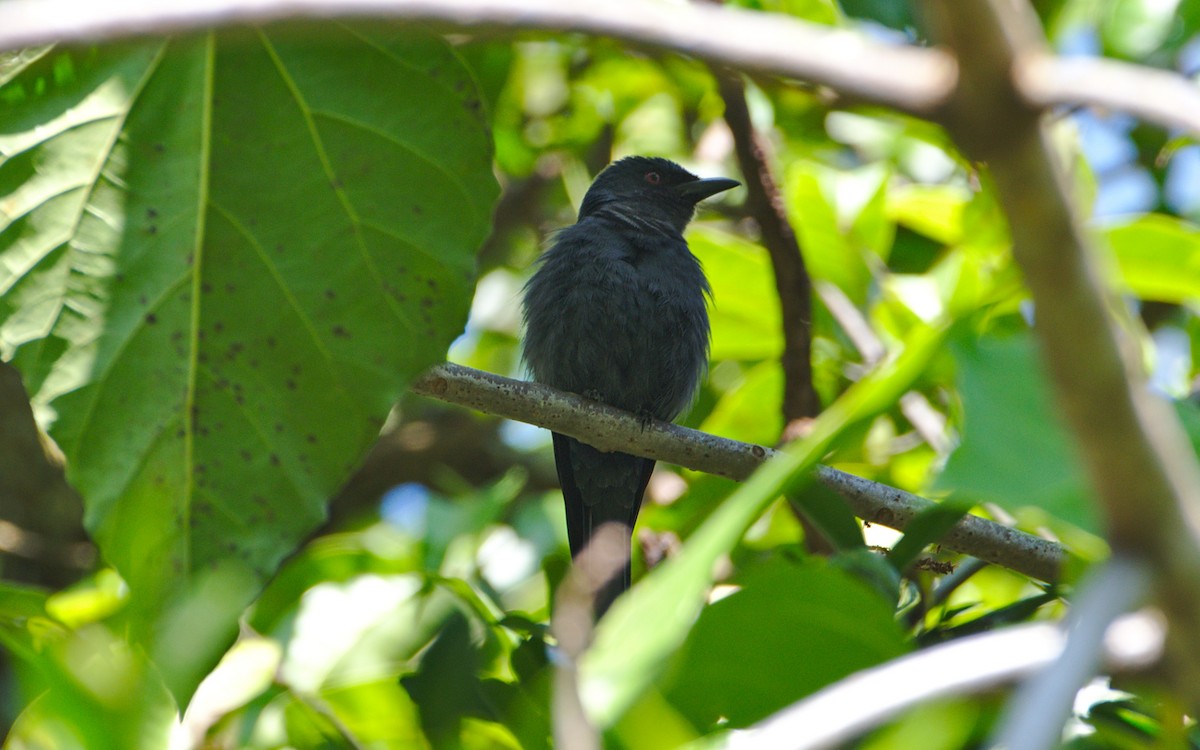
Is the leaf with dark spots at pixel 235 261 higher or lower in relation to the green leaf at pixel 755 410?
higher

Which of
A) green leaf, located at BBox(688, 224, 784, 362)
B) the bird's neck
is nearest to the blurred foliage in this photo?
green leaf, located at BBox(688, 224, 784, 362)

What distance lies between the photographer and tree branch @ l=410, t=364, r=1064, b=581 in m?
2.13

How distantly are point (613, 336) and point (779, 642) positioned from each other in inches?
117

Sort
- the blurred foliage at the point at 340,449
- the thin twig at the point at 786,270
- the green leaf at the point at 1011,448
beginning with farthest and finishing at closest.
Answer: the thin twig at the point at 786,270
the blurred foliage at the point at 340,449
the green leaf at the point at 1011,448

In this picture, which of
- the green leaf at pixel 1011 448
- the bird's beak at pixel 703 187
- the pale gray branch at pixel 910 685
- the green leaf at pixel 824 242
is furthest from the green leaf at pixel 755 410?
the pale gray branch at pixel 910 685

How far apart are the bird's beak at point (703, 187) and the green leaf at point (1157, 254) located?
200cm

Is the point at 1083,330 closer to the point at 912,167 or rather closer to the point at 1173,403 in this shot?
the point at 1173,403

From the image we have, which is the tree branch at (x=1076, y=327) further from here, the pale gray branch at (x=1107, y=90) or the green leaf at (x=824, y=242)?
the green leaf at (x=824, y=242)

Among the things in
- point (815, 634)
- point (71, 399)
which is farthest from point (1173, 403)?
point (71, 399)

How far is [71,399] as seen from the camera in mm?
1882

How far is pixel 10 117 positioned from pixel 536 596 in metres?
2.43

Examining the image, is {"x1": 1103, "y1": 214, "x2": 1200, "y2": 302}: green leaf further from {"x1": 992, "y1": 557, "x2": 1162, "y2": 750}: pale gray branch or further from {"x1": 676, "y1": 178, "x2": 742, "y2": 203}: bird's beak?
{"x1": 992, "y1": 557, "x2": 1162, "y2": 750}: pale gray branch

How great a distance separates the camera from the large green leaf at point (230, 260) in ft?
6.10

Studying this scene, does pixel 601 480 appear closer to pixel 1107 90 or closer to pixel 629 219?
pixel 629 219
